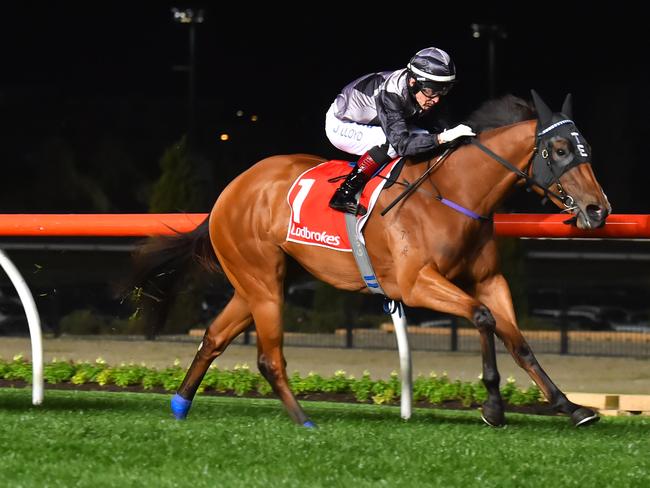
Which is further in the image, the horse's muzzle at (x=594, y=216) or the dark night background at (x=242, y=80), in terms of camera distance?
the dark night background at (x=242, y=80)

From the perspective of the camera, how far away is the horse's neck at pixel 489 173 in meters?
5.43

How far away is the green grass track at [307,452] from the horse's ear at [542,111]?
3.92 ft

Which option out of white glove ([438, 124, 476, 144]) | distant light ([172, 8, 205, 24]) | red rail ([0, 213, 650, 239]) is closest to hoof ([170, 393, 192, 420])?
red rail ([0, 213, 650, 239])

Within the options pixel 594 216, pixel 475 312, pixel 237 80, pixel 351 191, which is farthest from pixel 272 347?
pixel 237 80

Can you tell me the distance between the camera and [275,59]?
22766mm

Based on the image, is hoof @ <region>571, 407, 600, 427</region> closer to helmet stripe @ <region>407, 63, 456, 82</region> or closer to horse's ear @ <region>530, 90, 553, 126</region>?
horse's ear @ <region>530, 90, 553, 126</region>

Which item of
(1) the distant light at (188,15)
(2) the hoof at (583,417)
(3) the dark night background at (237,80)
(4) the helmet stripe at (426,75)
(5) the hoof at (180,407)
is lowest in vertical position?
(3) the dark night background at (237,80)

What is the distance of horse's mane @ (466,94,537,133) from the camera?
5.57 metres

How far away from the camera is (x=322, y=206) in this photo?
5.72m

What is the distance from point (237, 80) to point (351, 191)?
17701 millimetres

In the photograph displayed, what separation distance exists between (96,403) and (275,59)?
16773 millimetres

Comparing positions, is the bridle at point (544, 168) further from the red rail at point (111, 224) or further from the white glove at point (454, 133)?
the red rail at point (111, 224)

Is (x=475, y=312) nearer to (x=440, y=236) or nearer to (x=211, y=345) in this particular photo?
(x=440, y=236)

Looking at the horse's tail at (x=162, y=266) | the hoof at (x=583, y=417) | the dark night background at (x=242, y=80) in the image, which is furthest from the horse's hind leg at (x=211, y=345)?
the dark night background at (x=242, y=80)
